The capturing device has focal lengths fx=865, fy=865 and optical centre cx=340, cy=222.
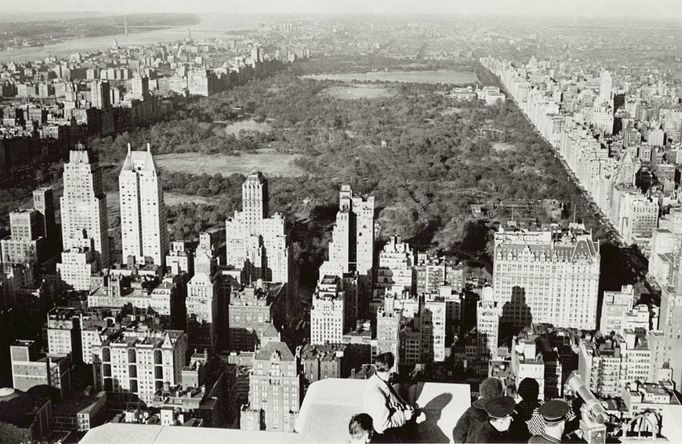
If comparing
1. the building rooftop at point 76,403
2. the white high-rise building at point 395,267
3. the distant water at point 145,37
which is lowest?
the building rooftop at point 76,403

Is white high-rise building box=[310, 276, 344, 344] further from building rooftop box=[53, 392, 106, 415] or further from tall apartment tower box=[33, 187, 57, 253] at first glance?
tall apartment tower box=[33, 187, 57, 253]

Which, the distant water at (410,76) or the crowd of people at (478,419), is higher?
the crowd of people at (478,419)

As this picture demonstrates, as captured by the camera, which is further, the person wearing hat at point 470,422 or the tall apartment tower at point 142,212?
the tall apartment tower at point 142,212

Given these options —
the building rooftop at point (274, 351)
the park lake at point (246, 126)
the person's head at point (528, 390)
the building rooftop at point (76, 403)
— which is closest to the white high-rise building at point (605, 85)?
the park lake at point (246, 126)

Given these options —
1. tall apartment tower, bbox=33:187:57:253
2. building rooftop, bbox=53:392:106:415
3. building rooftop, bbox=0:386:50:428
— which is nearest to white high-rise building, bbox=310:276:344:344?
building rooftop, bbox=53:392:106:415

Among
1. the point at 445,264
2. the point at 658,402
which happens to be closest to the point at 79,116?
the point at 445,264

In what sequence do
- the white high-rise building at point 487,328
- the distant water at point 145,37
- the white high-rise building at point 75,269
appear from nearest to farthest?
1. the white high-rise building at point 487,328
2. the white high-rise building at point 75,269
3. the distant water at point 145,37

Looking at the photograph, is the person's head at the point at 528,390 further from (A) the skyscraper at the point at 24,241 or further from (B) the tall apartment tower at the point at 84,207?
(A) the skyscraper at the point at 24,241

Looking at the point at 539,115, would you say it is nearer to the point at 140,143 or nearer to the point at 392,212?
the point at 392,212

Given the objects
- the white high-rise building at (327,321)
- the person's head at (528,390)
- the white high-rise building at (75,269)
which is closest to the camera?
→ the person's head at (528,390)
